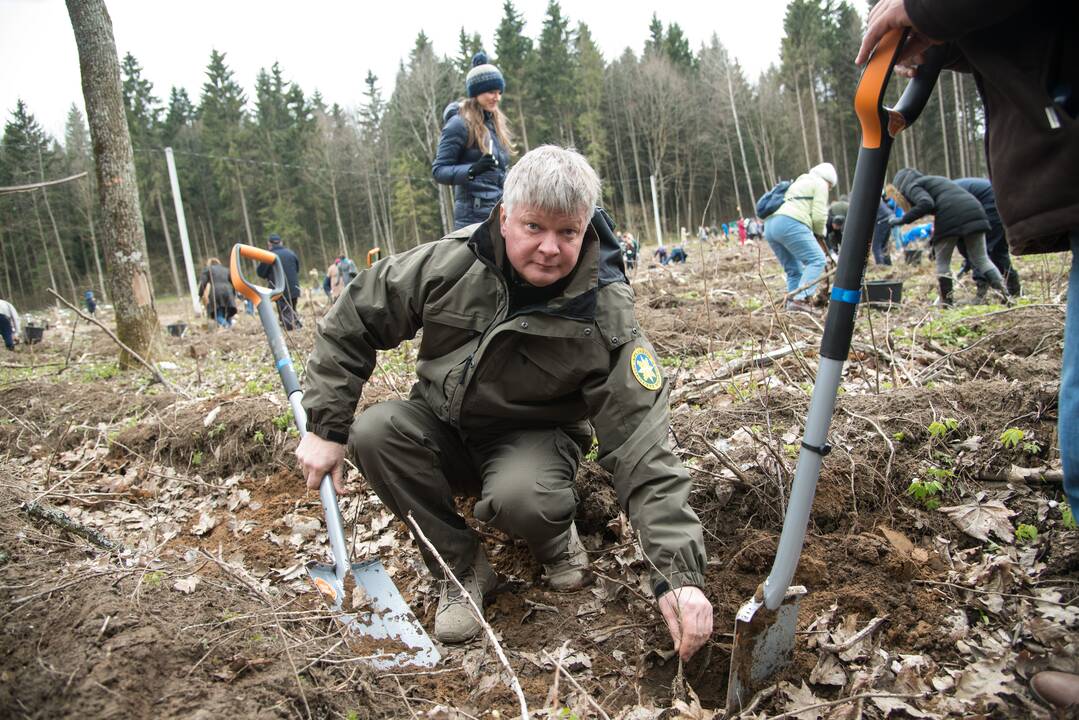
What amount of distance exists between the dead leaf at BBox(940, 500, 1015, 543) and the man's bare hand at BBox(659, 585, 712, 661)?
3.93 ft

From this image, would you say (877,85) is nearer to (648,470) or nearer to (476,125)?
(648,470)

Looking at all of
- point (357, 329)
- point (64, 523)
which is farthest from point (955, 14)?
point (64, 523)

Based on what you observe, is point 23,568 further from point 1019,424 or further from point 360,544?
point 1019,424

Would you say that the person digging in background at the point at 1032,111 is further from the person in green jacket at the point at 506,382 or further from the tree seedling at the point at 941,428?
the tree seedling at the point at 941,428

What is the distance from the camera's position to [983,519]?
232 cm

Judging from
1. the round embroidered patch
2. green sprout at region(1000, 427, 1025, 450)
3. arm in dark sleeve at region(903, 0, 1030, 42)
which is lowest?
green sprout at region(1000, 427, 1025, 450)

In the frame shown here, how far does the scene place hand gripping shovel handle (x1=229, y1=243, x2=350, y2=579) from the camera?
250 centimetres

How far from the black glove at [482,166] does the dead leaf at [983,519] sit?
11.0ft

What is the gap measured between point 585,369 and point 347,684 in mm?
1167

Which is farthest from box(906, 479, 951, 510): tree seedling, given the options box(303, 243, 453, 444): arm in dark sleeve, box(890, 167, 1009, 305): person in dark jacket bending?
box(890, 167, 1009, 305): person in dark jacket bending

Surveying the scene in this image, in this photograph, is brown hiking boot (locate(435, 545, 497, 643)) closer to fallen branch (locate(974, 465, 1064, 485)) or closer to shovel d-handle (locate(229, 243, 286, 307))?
shovel d-handle (locate(229, 243, 286, 307))

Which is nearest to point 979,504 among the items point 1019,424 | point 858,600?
point 1019,424

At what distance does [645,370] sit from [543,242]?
538 millimetres

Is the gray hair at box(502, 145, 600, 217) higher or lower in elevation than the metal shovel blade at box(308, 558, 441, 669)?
higher
